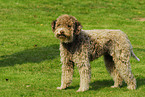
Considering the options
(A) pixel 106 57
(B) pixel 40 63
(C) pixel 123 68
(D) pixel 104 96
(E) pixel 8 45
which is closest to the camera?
(D) pixel 104 96

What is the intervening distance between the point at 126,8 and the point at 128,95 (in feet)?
71.9

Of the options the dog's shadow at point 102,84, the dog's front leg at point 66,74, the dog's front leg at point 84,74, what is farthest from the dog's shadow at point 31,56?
the dog's front leg at point 84,74

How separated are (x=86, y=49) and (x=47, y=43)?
771cm

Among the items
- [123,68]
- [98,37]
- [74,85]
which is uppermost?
[98,37]

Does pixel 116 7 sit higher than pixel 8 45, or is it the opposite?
pixel 116 7

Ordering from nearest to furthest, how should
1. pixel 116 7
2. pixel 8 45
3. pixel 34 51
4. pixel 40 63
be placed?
pixel 40 63
pixel 34 51
pixel 8 45
pixel 116 7

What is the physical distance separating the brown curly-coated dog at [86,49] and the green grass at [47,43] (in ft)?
1.59

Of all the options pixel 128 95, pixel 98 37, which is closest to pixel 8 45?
pixel 98 37

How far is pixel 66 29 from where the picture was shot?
724cm

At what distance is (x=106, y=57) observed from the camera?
884 cm

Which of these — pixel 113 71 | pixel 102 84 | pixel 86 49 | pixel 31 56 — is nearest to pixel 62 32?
pixel 86 49

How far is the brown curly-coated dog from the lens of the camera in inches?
294

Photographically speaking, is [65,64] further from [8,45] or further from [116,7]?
[116,7]

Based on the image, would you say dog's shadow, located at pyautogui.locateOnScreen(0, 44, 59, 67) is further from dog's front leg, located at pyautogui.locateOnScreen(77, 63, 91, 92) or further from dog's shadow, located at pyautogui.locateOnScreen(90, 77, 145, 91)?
dog's front leg, located at pyautogui.locateOnScreen(77, 63, 91, 92)
